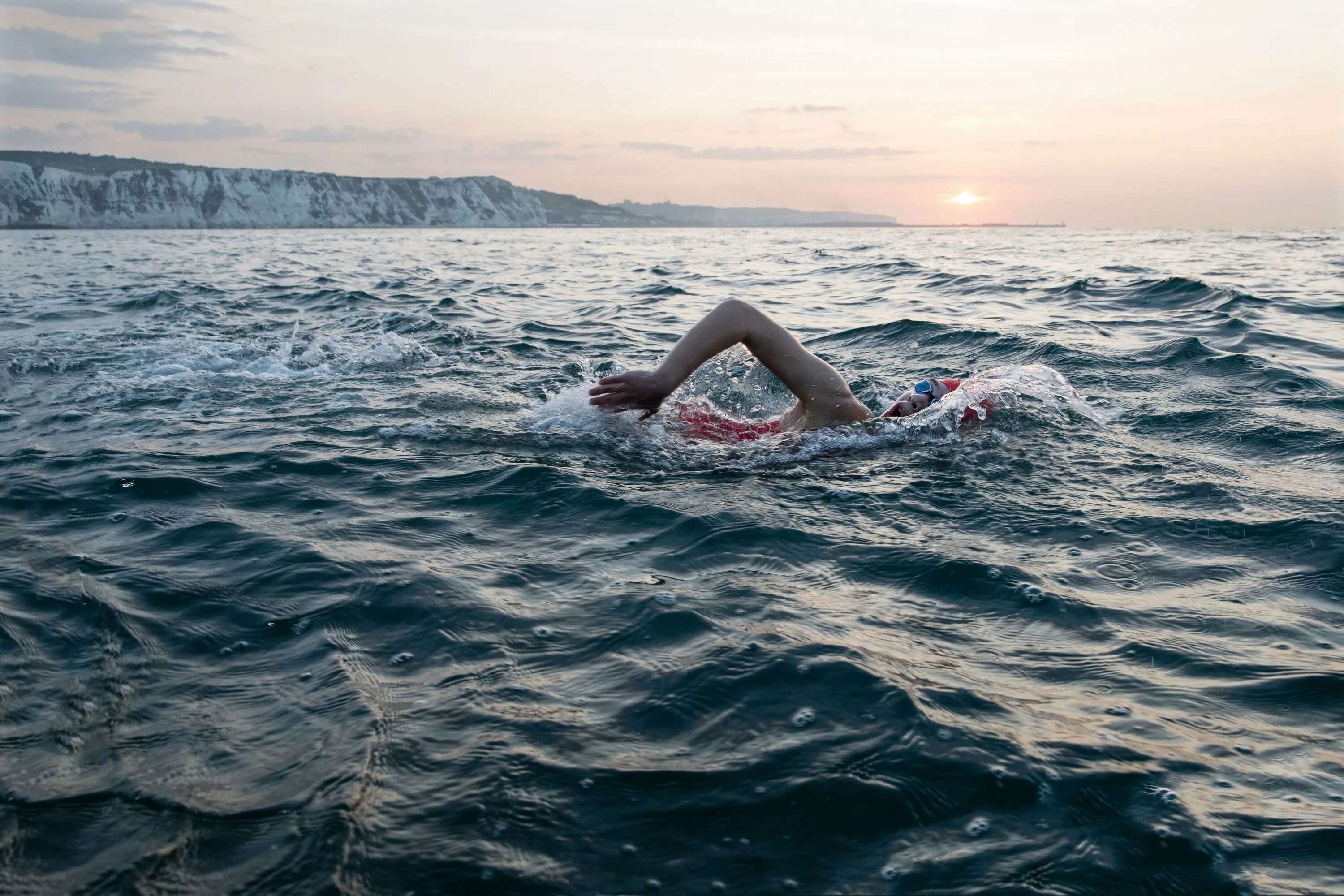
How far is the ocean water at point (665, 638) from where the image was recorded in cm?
208

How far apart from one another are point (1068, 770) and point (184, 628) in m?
2.89

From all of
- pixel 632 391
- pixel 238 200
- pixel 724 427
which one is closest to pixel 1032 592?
pixel 632 391

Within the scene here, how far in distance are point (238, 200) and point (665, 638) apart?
125888 mm

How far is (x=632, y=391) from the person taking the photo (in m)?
4.86

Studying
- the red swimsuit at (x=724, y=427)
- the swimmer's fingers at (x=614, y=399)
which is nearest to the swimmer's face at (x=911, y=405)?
the red swimsuit at (x=724, y=427)

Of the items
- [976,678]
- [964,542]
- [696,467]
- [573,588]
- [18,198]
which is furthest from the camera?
[18,198]

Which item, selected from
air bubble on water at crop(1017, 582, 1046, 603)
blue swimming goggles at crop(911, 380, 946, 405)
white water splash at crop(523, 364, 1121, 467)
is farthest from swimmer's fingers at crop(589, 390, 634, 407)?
air bubble on water at crop(1017, 582, 1046, 603)

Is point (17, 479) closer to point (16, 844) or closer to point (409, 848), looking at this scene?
point (16, 844)

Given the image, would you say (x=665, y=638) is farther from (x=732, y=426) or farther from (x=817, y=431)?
(x=732, y=426)

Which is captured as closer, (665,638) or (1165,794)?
(1165,794)

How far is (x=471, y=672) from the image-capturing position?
9.36 ft

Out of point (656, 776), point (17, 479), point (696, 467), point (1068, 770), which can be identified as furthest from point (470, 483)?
point (1068, 770)

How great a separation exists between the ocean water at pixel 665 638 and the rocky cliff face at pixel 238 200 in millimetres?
111375

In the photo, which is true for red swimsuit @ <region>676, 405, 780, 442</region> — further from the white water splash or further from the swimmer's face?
the swimmer's face
